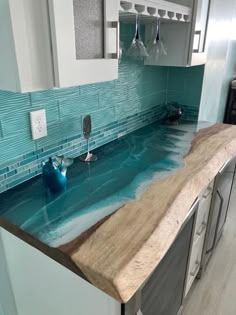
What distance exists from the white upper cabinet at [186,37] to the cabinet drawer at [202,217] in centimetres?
80

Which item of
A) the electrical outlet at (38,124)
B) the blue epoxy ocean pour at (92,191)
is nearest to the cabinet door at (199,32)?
the blue epoxy ocean pour at (92,191)

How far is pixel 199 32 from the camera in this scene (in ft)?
4.71

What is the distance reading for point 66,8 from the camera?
688 mm

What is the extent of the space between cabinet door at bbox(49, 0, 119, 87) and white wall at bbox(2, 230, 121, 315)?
23.0 inches

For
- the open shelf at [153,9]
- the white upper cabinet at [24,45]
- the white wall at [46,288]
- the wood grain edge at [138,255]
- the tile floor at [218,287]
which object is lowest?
the tile floor at [218,287]

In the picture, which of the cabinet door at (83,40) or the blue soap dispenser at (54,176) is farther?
the blue soap dispenser at (54,176)

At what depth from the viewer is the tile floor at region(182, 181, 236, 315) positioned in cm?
149

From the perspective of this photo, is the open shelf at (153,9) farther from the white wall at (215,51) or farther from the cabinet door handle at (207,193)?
the cabinet door handle at (207,193)

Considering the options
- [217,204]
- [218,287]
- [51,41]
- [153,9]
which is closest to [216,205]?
[217,204]

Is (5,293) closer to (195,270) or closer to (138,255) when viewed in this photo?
(138,255)

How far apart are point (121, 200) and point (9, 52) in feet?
1.93

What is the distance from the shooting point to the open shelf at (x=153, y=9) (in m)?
0.91

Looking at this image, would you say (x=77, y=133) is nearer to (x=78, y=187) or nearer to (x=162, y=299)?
(x=78, y=187)

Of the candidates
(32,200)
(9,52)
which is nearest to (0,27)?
A: (9,52)
